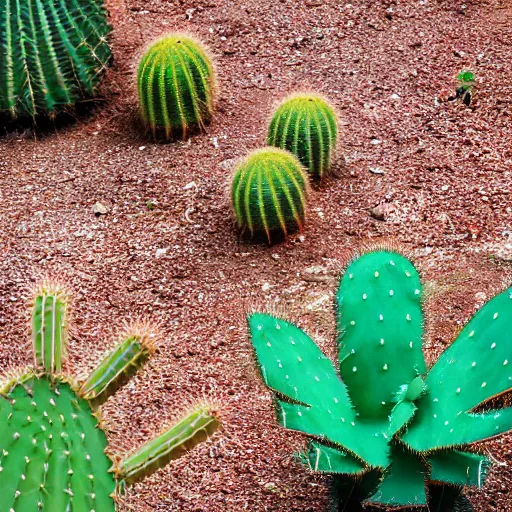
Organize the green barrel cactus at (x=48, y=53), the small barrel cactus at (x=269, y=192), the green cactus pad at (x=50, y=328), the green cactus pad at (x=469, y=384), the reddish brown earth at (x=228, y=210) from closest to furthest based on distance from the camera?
the green cactus pad at (x=469, y=384) → the green cactus pad at (x=50, y=328) → the reddish brown earth at (x=228, y=210) → the small barrel cactus at (x=269, y=192) → the green barrel cactus at (x=48, y=53)

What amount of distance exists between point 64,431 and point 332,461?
2.82 ft

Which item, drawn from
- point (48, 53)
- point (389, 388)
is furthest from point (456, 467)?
point (48, 53)

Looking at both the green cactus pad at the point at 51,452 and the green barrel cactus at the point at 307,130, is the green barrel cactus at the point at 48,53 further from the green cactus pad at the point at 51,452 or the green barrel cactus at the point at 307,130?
the green cactus pad at the point at 51,452

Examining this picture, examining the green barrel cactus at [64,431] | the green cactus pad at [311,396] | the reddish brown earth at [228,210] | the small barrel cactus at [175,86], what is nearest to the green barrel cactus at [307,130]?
the reddish brown earth at [228,210]

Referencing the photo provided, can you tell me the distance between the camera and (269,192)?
5062 mm

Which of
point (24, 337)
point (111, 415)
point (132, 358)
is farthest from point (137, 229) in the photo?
point (132, 358)

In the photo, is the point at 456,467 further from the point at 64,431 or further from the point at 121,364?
the point at 64,431

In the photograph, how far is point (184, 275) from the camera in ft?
16.6

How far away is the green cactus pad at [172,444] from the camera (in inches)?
118

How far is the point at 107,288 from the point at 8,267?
63cm

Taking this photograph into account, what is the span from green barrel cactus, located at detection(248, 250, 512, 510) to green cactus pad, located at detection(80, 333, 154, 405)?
387 millimetres

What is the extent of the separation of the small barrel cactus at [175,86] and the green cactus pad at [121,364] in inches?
116

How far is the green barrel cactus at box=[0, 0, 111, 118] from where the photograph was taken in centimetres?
598

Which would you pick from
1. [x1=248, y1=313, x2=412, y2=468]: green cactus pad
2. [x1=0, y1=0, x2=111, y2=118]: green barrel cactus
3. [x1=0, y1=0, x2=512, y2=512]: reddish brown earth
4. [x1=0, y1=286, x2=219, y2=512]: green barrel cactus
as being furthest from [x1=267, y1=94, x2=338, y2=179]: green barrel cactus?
[x1=0, y1=286, x2=219, y2=512]: green barrel cactus
